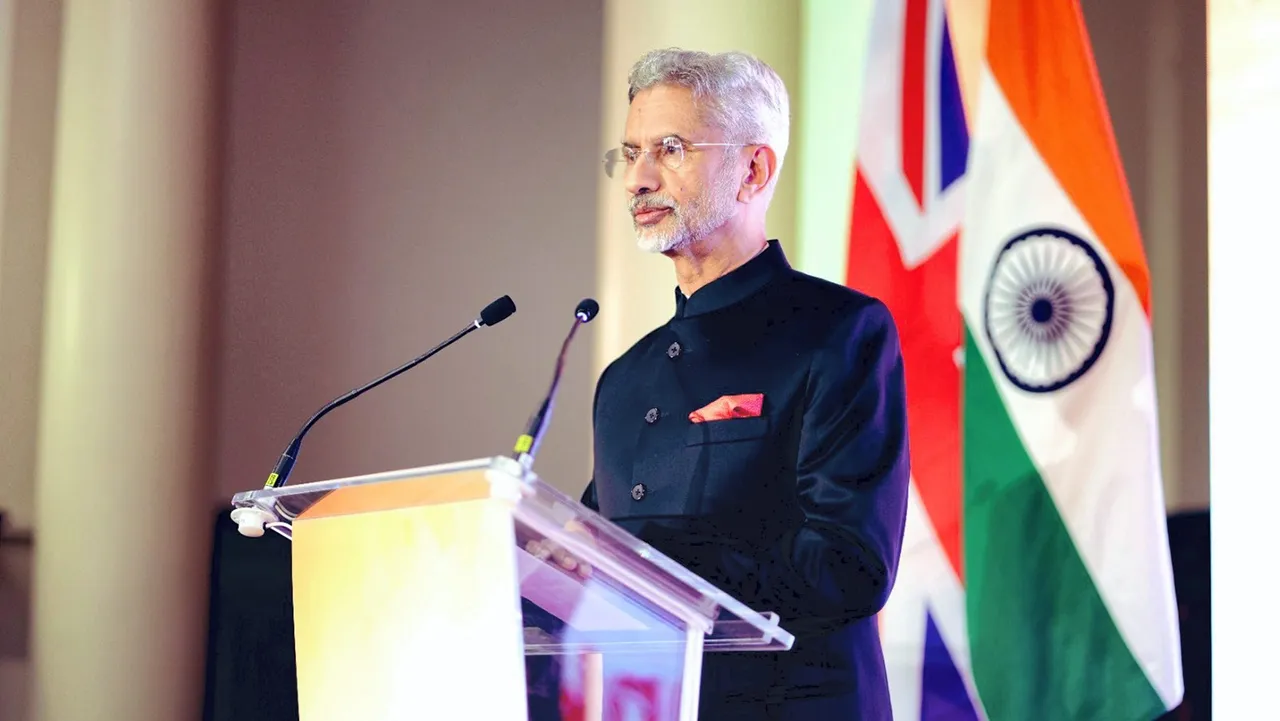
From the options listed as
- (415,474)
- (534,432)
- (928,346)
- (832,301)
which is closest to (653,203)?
(832,301)

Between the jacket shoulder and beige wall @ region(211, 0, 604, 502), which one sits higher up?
beige wall @ region(211, 0, 604, 502)

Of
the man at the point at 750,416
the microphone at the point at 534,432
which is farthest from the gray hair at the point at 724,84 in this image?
the microphone at the point at 534,432

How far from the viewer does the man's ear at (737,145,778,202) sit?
1961mm

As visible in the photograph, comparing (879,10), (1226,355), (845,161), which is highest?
(879,10)

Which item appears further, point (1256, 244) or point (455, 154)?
point (455, 154)

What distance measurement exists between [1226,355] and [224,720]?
2323 millimetres

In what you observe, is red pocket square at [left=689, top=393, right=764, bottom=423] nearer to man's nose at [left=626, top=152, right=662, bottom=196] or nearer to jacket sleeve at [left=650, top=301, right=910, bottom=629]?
jacket sleeve at [left=650, top=301, right=910, bottom=629]

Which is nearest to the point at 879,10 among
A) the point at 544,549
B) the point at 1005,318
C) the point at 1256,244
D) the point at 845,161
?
the point at 845,161

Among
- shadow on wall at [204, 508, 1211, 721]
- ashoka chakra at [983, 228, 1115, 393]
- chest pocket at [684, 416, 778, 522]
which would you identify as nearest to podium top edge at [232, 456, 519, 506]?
chest pocket at [684, 416, 778, 522]

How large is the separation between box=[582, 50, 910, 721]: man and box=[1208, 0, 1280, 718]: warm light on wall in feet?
3.75

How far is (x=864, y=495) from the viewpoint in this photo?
1.60m

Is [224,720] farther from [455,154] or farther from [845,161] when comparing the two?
[845,161]

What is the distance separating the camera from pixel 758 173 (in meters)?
1.97

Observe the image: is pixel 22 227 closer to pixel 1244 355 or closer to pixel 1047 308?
pixel 1047 308
